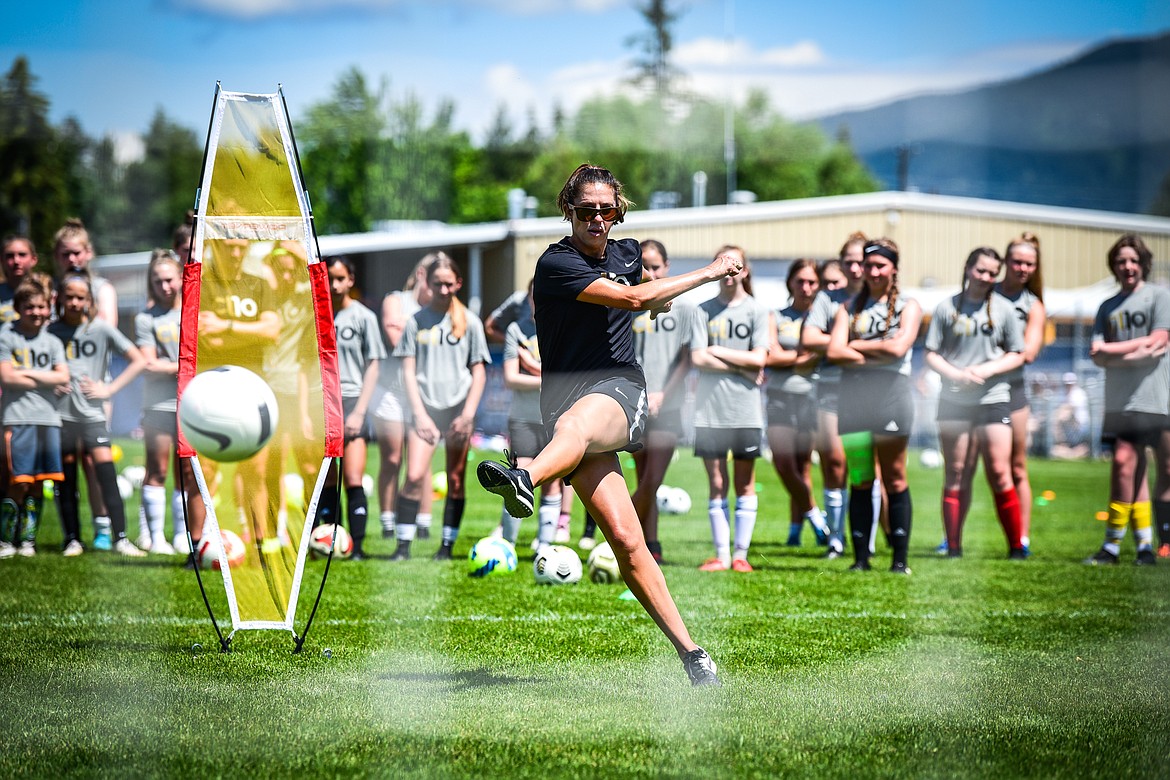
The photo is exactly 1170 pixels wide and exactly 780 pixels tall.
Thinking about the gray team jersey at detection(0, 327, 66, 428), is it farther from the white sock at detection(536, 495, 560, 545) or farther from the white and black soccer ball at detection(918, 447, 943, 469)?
the white and black soccer ball at detection(918, 447, 943, 469)

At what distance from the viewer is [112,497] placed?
844 centimetres

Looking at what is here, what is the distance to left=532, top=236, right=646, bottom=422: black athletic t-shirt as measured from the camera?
14.1ft

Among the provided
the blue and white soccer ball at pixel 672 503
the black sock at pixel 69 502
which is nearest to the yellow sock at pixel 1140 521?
the blue and white soccer ball at pixel 672 503

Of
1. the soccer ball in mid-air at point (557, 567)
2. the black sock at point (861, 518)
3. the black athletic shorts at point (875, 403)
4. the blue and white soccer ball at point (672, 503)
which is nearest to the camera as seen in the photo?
the soccer ball in mid-air at point (557, 567)

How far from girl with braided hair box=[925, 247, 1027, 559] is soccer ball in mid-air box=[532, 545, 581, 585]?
282cm

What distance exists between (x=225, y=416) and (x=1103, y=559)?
6.20m

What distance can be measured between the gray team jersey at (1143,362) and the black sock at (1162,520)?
66 centimetres

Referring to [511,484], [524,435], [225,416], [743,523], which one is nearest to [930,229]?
[743,523]

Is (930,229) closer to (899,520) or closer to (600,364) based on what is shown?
(899,520)

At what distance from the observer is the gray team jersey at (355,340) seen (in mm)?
8148

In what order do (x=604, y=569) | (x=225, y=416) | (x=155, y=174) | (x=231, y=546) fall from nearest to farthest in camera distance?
(x=225, y=416), (x=231, y=546), (x=604, y=569), (x=155, y=174)

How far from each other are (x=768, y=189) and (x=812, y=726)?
57.5 metres

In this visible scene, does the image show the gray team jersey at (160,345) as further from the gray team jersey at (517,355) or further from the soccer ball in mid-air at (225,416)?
the soccer ball in mid-air at (225,416)

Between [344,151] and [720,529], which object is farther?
[344,151]
